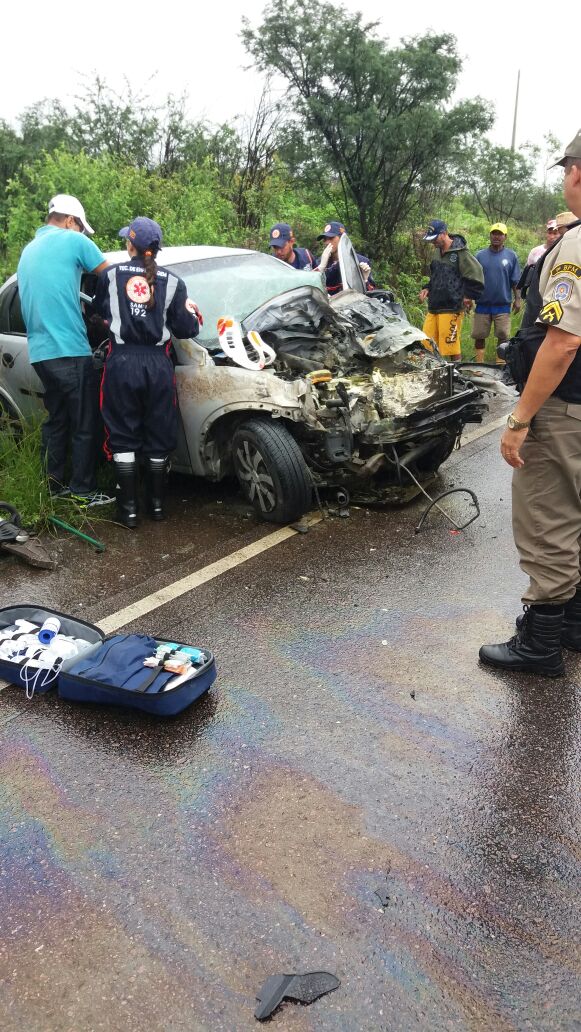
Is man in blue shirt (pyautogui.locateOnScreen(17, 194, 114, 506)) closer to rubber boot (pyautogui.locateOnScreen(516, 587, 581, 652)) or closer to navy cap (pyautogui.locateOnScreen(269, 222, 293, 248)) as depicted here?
navy cap (pyautogui.locateOnScreen(269, 222, 293, 248))

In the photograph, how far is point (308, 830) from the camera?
2514 mm

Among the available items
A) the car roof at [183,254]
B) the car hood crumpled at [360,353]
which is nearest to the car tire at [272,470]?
the car hood crumpled at [360,353]

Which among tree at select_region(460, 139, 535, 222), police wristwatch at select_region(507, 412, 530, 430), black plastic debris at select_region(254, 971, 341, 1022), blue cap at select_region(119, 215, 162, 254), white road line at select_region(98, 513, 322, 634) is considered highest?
tree at select_region(460, 139, 535, 222)

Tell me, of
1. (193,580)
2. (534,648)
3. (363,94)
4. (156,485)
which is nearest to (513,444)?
(534,648)

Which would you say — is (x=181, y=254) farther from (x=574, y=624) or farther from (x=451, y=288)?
(x=574, y=624)

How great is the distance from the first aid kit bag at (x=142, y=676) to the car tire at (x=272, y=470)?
1666 millimetres

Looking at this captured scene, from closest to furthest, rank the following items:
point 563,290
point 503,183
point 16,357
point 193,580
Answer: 1. point 563,290
2. point 193,580
3. point 16,357
4. point 503,183

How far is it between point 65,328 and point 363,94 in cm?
887

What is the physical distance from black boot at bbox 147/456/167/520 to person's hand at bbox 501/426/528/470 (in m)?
2.59

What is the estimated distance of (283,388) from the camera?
15.4 feet

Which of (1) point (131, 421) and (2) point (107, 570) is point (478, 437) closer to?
(1) point (131, 421)

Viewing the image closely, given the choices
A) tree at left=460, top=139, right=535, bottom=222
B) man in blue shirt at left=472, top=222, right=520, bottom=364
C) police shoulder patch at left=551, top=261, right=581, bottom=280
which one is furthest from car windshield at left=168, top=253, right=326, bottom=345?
tree at left=460, top=139, right=535, bottom=222

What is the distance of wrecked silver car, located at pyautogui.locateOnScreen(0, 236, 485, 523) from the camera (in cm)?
474

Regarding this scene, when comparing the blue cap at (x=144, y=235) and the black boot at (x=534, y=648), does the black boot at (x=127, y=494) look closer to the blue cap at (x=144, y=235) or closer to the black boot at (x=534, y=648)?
the blue cap at (x=144, y=235)
